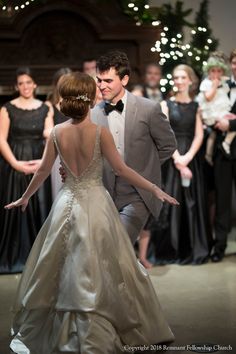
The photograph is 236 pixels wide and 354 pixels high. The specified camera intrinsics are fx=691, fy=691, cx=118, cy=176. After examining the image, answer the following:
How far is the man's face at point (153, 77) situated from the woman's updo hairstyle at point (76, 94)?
302cm

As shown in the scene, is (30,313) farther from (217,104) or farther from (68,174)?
(217,104)

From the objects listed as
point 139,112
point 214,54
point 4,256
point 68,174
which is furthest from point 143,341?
point 214,54

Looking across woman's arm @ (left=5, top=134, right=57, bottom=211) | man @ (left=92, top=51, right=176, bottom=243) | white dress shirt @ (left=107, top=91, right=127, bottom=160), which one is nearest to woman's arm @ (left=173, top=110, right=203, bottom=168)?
man @ (left=92, top=51, right=176, bottom=243)

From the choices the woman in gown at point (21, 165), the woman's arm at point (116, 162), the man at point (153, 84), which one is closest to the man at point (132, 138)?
the woman's arm at point (116, 162)

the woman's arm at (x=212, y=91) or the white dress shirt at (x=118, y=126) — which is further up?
the woman's arm at (x=212, y=91)

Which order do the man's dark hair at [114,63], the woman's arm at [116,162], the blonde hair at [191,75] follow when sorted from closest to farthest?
the woman's arm at [116,162]
the man's dark hair at [114,63]
the blonde hair at [191,75]

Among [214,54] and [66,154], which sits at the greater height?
[214,54]

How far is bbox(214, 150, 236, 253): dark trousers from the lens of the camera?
578 centimetres

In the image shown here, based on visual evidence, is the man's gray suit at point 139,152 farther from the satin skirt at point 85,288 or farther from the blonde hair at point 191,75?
the blonde hair at point 191,75

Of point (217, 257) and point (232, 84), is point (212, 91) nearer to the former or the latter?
point (232, 84)

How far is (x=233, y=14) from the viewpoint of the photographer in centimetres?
757

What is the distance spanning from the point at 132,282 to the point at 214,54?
3.04 metres

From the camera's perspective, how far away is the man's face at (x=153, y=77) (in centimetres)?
650

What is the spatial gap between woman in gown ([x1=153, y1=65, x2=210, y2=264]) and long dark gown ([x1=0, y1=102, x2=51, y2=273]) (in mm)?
1019
